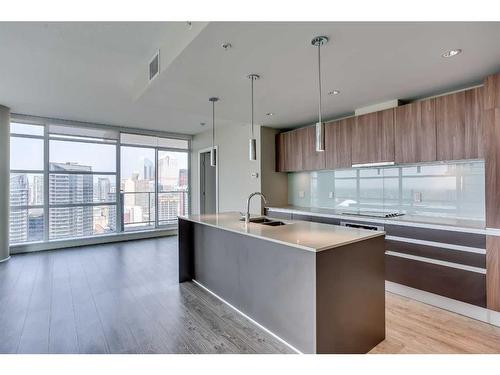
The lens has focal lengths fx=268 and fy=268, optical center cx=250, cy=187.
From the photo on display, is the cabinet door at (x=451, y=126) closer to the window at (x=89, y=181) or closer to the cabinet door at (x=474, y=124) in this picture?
the cabinet door at (x=474, y=124)

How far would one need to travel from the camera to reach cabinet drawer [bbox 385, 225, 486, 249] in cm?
257

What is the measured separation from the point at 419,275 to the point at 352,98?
2288mm

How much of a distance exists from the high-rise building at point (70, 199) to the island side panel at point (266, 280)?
3936mm

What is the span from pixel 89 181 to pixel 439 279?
6.51m

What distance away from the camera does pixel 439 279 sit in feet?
9.20

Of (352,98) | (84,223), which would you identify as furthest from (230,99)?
(84,223)

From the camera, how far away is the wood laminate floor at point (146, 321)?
2150 mm

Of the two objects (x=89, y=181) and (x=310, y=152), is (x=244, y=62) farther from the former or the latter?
(x=89, y=181)

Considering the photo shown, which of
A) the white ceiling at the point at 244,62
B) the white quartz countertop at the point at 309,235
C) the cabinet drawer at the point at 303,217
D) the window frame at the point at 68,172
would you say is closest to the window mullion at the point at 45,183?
the window frame at the point at 68,172

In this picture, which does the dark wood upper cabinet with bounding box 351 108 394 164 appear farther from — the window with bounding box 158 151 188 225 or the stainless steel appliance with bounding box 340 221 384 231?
the window with bounding box 158 151 188 225

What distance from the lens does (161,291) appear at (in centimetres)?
330

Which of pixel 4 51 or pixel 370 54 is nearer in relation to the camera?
pixel 370 54

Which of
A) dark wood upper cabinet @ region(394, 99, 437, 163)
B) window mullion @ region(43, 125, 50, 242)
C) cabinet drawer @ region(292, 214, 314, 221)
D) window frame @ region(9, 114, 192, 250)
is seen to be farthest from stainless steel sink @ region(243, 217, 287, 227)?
window mullion @ region(43, 125, 50, 242)

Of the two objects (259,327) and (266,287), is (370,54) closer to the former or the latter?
(266,287)
